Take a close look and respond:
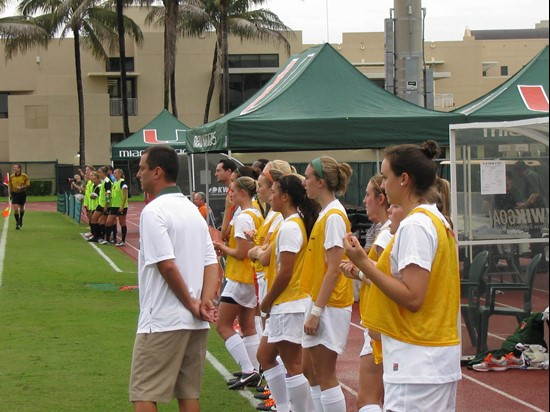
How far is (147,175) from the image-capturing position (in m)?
6.25

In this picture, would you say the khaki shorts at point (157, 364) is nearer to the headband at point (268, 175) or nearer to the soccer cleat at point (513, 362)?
the headband at point (268, 175)

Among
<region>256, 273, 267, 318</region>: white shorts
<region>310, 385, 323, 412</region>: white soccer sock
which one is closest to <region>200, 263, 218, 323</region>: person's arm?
<region>310, 385, 323, 412</region>: white soccer sock

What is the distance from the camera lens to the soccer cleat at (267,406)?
8672 mm

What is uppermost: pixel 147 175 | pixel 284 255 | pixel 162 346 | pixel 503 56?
pixel 503 56

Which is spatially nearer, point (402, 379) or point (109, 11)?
point (402, 379)

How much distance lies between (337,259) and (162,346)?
50.9 inches

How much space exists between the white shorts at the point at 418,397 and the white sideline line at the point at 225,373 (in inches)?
169

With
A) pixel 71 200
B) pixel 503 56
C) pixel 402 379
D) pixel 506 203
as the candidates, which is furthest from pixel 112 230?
pixel 503 56

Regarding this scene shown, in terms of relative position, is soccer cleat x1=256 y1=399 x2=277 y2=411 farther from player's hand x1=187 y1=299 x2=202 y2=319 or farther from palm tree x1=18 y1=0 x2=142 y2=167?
palm tree x1=18 y1=0 x2=142 y2=167

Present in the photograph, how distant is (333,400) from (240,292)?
2582mm

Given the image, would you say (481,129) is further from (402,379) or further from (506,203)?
(402,379)

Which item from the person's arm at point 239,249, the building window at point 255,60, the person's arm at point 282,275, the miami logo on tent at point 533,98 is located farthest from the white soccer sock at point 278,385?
the building window at point 255,60

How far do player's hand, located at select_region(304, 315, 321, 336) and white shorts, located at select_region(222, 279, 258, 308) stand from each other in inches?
102

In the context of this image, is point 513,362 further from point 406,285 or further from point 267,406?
point 406,285
